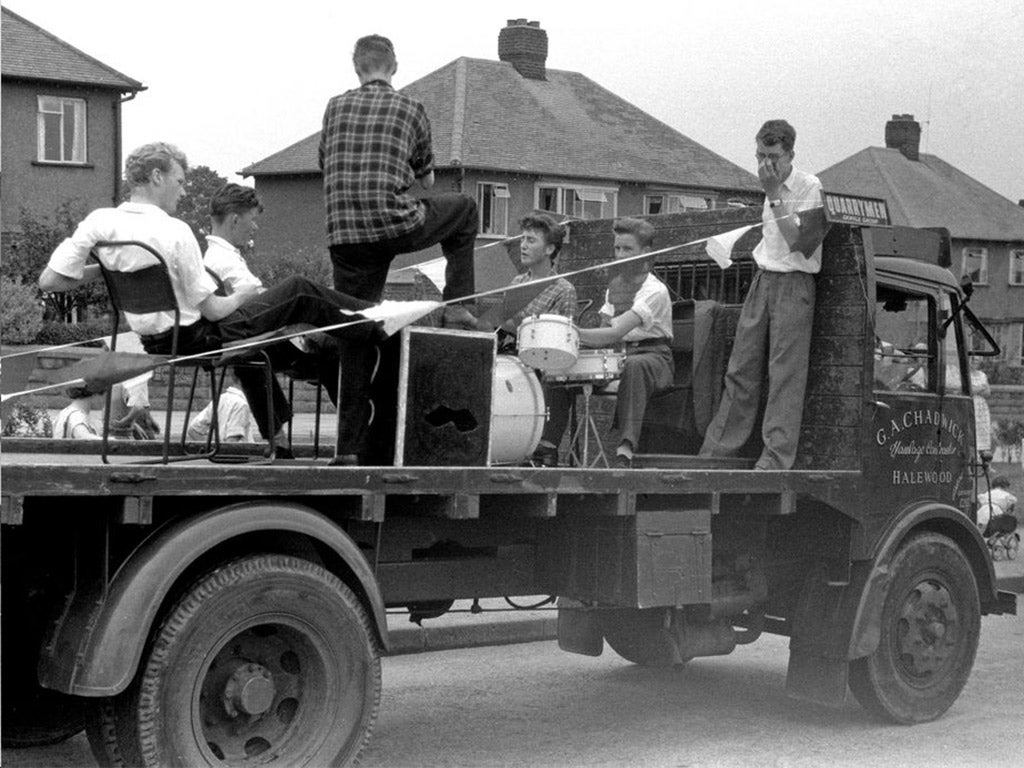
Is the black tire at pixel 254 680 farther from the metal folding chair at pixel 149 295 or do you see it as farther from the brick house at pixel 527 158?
the brick house at pixel 527 158

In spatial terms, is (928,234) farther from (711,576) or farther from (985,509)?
(985,509)

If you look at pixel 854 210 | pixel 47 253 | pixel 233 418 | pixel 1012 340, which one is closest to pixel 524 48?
pixel 47 253

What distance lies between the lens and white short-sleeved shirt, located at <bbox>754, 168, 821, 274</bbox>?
7.48 metres

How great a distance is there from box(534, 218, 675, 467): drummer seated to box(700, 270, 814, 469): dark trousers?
368 mm

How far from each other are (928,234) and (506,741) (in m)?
3.54

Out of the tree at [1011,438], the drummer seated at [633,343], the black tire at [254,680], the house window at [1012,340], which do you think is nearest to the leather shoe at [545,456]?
the drummer seated at [633,343]

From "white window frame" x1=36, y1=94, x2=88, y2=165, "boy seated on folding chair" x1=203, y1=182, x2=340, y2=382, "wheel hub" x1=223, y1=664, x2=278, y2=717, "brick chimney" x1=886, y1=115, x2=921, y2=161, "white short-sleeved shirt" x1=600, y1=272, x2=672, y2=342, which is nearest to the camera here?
"wheel hub" x1=223, y1=664, x2=278, y2=717

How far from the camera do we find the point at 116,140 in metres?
38.2

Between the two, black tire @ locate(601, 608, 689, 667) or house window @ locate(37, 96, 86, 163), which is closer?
black tire @ locate(601, 608, 689, 667)

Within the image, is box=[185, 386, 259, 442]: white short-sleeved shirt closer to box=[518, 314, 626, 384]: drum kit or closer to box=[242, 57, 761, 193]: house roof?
box=[518, 314, 626, 384]: drum kit

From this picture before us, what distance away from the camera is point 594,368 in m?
7.47

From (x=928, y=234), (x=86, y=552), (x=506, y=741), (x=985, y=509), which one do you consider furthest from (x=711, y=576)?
(x=985, y=509)

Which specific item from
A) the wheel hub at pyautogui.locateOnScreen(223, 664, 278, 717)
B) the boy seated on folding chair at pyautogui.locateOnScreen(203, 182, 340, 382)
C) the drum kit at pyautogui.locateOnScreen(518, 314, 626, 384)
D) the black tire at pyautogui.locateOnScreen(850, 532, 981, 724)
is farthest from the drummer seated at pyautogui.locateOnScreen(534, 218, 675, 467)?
the wheel hub at pyautogui.locateOnScreen(223, 664, 278, 717)

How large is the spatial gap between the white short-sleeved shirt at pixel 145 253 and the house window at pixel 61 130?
33.2m
